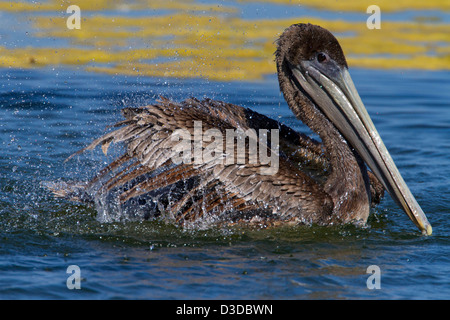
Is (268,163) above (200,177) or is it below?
above

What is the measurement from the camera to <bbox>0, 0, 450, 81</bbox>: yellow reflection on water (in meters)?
13.2

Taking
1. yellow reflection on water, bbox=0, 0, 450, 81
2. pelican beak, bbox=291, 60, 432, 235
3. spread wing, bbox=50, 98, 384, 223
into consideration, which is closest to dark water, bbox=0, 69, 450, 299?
spread wing, bbox=50, 98, 384, 223

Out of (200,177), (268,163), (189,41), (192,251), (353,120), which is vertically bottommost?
(192,251)

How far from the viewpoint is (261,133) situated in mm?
6469

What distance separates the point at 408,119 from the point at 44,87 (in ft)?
19.8

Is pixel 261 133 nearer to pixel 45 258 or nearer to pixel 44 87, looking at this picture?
pixel 45 258

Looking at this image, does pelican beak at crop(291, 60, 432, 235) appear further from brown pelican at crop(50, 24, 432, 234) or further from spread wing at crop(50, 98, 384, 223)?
spread wing at crop(50, 98, 384, 223)

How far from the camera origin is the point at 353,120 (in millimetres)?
6113

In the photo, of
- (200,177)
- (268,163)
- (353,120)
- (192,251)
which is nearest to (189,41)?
(353,120)

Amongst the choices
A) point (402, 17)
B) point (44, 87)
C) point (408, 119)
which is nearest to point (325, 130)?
point (408, 119)

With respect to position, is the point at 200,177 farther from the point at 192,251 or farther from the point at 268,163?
the point at 192,251

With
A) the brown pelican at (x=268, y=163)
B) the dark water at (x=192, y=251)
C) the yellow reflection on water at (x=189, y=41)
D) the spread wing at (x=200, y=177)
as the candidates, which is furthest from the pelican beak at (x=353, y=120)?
the yellow reflection on water at (x=189, y=41)

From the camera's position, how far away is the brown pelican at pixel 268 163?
5746 mm

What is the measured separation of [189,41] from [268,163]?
9.66 m
